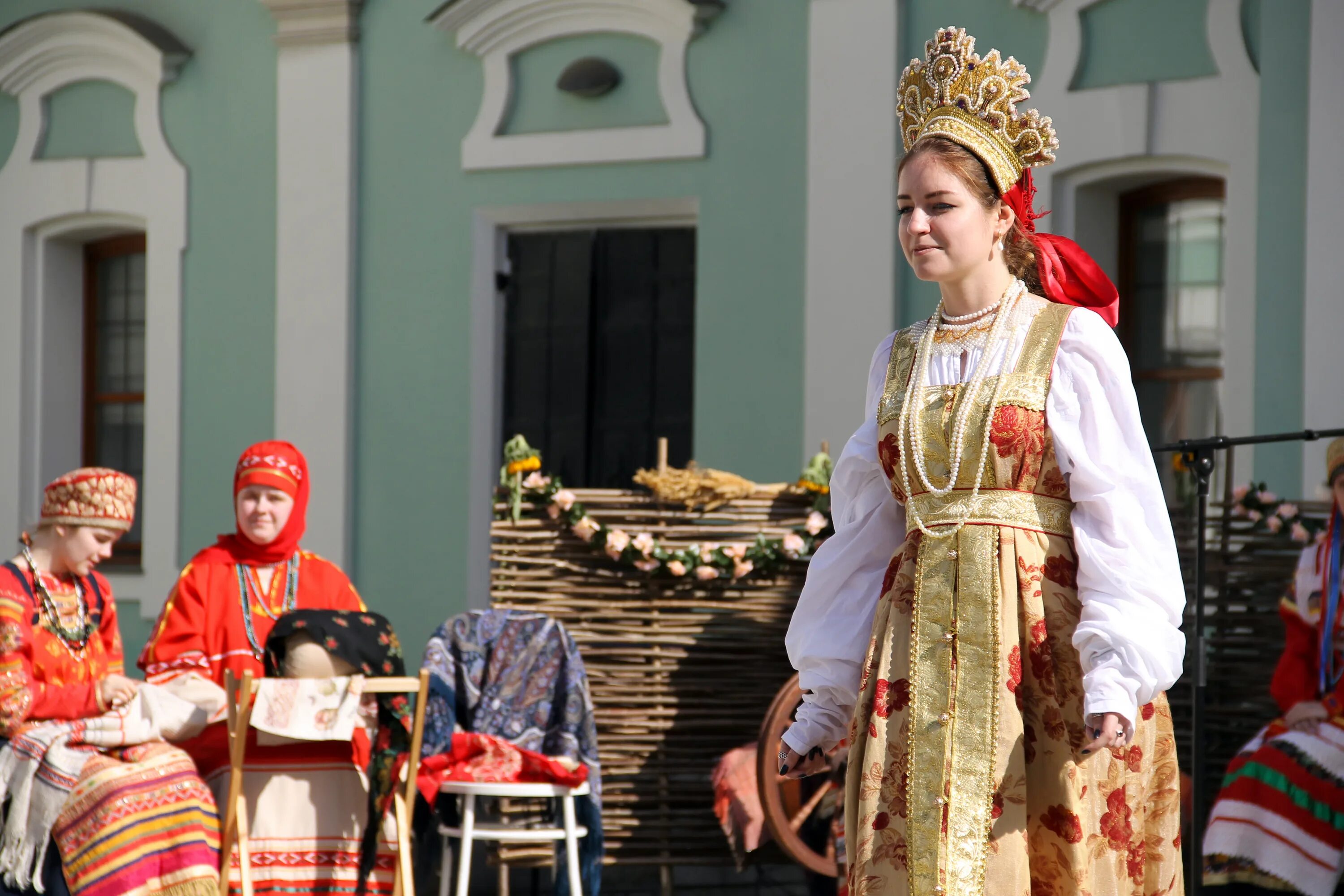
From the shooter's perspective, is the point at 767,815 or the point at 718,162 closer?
the point at 767,815

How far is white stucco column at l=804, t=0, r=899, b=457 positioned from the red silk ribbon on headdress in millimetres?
3935

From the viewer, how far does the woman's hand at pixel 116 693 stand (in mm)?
4883

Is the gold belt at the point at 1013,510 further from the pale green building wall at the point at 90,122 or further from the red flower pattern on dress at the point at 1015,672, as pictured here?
the pale green building wall at the point at 90,122

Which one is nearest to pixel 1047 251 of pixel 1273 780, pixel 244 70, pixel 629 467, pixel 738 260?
pixel 1273 780

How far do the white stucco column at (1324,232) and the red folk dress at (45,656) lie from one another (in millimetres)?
4189

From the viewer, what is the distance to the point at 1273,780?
15.5 feet

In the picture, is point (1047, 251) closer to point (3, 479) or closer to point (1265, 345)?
point (1265, 345)

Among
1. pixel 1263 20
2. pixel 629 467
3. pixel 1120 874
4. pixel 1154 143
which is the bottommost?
pixel 1120 874

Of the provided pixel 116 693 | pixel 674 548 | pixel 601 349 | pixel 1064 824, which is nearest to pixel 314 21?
pixel 601 349

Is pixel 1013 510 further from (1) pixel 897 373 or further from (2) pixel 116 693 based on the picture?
(2) pixel 116 693

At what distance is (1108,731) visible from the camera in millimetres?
2324

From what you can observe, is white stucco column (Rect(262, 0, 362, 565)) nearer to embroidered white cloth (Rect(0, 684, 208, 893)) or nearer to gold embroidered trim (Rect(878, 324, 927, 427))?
embroidered white cloth (Rect(0, 684, 208, 893))

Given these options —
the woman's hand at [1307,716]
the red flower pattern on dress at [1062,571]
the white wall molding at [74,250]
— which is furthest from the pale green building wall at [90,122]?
the red flower pattern on dress at [1062,571]

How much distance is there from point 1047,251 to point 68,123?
22.7 feet
